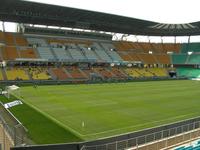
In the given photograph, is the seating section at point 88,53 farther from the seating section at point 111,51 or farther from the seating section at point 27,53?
the seating section at point 27,53

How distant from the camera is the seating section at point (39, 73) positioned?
59.3m

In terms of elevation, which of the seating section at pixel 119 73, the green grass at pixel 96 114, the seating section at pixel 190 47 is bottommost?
the green grass at pixel 96 114

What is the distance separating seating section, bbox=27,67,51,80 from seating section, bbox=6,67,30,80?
58.0 inches

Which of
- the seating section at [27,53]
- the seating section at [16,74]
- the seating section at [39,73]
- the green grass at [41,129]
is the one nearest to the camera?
the green grass at [41,129]

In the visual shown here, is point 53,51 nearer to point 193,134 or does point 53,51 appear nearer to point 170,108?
point 170,108

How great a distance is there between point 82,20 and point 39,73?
56.7 ft

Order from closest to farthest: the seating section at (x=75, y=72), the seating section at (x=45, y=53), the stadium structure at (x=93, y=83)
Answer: the stadium structure at (x=93, y=83)
the seating section at (x=75, y=72)
the seating section at (x=45, y=53)

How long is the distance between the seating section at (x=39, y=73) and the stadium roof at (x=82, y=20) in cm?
1145

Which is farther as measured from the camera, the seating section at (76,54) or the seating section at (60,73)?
the seating section at (76,54)

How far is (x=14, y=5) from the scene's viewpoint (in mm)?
54875

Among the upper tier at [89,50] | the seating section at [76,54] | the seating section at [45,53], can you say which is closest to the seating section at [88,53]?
the upper tier at [89,50]

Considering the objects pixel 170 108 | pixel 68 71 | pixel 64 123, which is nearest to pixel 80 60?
pixel 68 71

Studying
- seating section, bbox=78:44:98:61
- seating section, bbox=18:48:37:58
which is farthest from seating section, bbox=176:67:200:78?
seating section, bbox=18:48:37:58

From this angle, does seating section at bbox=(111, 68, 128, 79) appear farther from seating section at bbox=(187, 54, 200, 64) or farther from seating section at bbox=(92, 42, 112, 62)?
seating section at bbox=(187, 54, 200, 64)
